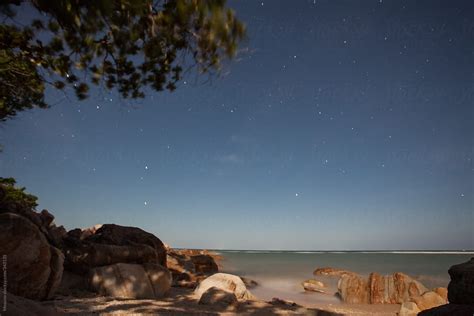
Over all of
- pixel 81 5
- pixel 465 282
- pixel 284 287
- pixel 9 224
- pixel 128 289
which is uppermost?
pixel 81 5

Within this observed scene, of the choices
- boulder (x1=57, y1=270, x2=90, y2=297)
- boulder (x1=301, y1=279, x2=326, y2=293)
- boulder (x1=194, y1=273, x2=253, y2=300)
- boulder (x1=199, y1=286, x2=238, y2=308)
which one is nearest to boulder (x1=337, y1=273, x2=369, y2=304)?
boulder (x1=301, y1=279, x2=326, y2=293)

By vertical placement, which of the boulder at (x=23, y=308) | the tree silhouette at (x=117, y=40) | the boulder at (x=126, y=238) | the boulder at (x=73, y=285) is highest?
the tree silhouette at (x=117, y=40)

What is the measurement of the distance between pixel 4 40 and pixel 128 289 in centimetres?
745

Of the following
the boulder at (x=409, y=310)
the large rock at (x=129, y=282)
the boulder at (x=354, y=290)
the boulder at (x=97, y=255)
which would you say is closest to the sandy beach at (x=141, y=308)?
the large rock at (x=129, y=282)

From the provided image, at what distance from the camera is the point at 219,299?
28.5ft

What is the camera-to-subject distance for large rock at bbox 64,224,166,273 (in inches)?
438

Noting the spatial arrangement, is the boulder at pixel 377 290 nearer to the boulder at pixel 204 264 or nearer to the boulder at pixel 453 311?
the boulder at pixel 453 311

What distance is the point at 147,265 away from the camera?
1092cm

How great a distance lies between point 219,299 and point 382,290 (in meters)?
9.31

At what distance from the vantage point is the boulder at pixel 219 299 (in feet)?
27.9

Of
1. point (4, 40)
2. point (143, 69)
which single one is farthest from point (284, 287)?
point (4, 40)

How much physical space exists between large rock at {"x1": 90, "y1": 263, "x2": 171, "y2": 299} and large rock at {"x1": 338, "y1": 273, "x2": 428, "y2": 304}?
30.3 feet

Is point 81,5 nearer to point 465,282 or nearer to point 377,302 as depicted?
point 465,282

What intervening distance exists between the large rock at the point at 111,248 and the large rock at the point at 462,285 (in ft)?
35.0
